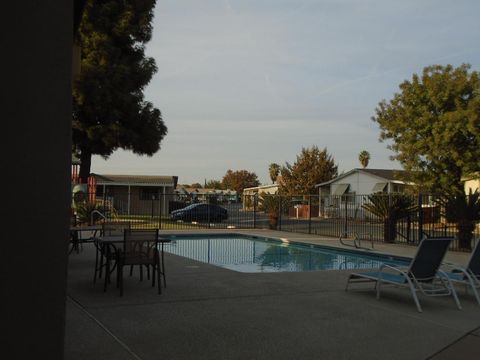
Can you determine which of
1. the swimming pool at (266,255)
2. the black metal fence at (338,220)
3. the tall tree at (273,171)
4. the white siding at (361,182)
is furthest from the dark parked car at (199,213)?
the tall tree at (273,171)

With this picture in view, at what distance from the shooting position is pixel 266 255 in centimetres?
Result: 1639

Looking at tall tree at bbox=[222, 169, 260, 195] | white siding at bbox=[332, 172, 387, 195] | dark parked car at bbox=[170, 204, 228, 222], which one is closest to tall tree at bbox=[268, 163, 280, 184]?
tall tree at bbox=[222, 169, 260, 195]

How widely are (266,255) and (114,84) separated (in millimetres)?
14785

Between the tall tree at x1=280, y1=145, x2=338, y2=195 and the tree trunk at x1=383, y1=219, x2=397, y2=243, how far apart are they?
31022 millimetres

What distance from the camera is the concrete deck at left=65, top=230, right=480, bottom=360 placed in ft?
16.2

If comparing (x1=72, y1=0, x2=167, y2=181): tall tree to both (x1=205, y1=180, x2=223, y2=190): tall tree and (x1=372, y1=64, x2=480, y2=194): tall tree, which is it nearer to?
(x1=372, y1=64, x2=480, y2=194): tall tree

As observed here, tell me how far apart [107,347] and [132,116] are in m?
24.2

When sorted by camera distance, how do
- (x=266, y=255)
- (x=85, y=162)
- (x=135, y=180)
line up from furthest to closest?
1. (x=135, y=180)
2. (x=85, y=162)
3. (x=266, y=255)

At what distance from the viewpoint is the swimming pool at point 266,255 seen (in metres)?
13.9

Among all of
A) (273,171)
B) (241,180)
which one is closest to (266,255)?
(273,171)

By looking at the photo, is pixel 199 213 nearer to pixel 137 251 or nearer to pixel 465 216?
pixel 465 216

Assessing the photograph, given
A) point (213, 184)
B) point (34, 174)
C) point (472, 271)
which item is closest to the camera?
point (34, 174)

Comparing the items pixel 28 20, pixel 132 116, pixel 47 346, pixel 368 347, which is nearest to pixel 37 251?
pixel 47 346

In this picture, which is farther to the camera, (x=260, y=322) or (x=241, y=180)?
(x=241, y=180)
